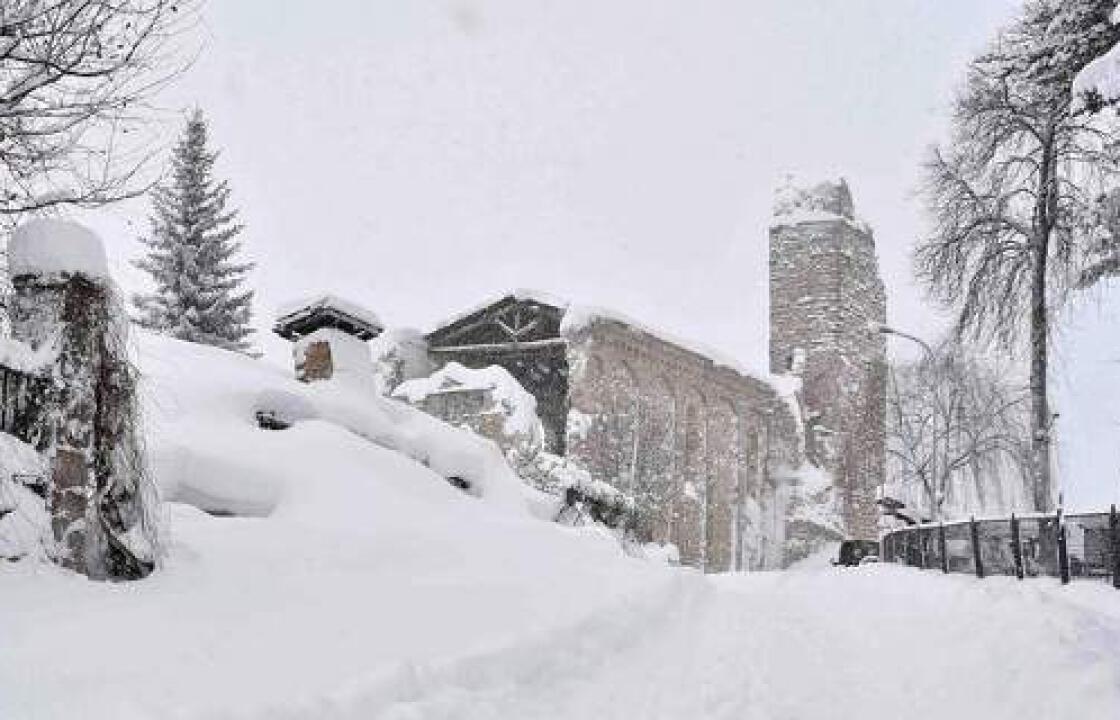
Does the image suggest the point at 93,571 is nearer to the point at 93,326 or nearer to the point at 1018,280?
the point at 93,326

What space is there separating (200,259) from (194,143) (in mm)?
3439

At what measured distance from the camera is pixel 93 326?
586 cm

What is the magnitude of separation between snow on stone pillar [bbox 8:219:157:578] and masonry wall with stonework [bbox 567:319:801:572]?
815 inches

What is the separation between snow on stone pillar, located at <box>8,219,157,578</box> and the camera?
5574 millimetres

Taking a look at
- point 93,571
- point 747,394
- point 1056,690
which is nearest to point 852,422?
point 747,394

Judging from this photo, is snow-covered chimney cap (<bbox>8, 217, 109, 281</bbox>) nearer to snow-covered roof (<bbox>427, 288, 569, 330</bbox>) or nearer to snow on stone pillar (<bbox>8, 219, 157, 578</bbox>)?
snow on stone pillar (<bbox>8, 219, 157, 578</bbox>)

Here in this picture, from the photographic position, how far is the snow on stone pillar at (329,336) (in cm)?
1142

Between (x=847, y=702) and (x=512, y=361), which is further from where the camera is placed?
(x=512, y=361)

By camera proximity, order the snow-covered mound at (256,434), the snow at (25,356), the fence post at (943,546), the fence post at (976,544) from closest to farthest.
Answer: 1. the snow at (25,356)
2. the snow-covered mound at (256,434)
3. the fence post at (976,544)
4. the fence post at (943,546)

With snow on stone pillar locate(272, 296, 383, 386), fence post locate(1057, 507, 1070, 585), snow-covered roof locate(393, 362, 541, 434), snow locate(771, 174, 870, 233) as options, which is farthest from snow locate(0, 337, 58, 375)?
snow locate(771, 174, 870, 233)

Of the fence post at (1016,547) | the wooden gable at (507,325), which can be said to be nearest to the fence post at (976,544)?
the fence post at (1016,547)

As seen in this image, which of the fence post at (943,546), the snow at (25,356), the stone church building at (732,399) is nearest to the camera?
the snow at (25,356)

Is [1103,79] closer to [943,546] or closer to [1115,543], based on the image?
[1115,543]

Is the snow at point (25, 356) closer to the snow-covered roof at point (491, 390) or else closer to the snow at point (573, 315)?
the snow-covered roof at point (491, 390)
